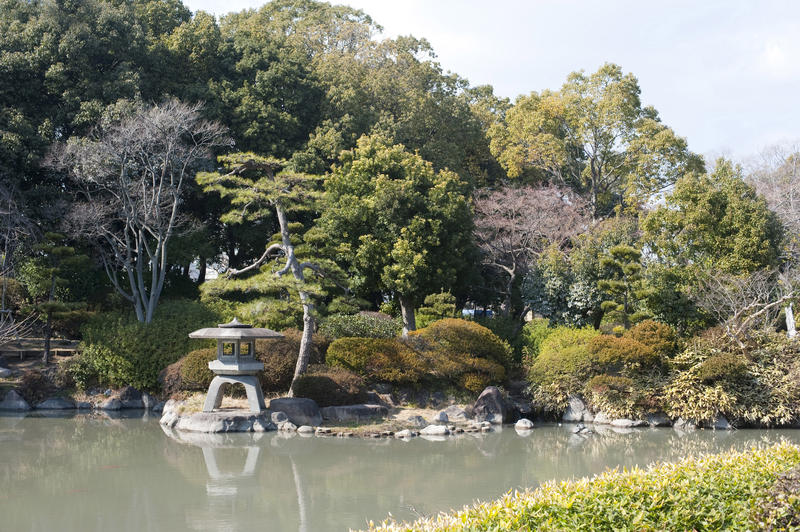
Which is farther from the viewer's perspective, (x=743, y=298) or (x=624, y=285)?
(x=624, y=285)

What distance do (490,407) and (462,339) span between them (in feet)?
5.04

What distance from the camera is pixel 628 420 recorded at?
41.2 ft

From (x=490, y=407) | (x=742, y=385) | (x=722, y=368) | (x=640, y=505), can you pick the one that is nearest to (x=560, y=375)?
(x=490, y=407)

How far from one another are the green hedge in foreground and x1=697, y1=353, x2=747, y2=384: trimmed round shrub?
7.81 meters

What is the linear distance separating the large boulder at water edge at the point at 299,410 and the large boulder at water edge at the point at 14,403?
5.37 metres

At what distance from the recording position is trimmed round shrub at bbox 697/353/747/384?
12070 mm

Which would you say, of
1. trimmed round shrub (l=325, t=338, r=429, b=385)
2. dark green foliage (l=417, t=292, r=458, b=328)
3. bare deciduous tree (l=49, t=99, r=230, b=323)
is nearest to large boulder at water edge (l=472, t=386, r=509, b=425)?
trimmed round shrub (l=325, t=338, r=429, b=385)

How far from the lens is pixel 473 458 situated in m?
9.68

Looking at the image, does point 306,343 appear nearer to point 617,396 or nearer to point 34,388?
point 34,388

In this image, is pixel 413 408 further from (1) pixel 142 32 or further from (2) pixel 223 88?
(1) pixel 142 32

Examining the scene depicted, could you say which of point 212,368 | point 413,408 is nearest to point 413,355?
point 413,408

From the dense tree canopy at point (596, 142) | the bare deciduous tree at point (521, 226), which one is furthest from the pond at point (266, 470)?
the dense tree canopy at point (596, 142)

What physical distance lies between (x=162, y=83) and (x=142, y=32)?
1.40 meters

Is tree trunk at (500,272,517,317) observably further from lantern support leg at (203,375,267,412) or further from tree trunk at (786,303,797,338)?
lantern support leg at (203,375,267,412)
